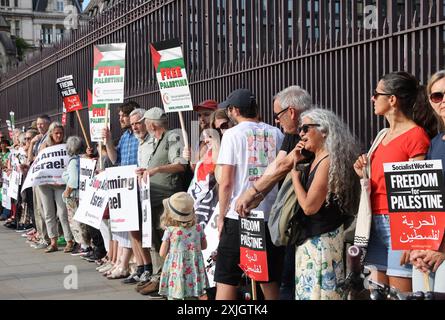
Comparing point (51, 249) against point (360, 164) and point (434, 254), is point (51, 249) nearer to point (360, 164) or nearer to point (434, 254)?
point (360, 164)

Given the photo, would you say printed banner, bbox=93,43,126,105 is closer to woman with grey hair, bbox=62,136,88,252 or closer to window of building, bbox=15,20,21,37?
woman with grey hair, bbox=62,136,88,252

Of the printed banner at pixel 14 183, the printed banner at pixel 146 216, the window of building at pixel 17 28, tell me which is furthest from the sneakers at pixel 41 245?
the window of building at pixel 17 28

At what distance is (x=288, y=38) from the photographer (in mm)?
7309

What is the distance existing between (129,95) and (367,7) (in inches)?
222

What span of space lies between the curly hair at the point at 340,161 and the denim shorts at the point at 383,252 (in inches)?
10.3

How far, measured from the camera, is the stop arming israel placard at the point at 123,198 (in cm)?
791

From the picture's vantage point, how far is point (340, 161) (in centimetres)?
462

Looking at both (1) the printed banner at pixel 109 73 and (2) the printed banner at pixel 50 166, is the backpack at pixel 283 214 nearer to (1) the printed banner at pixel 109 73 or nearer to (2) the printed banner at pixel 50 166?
(1) the printed banner at pixel 109 73

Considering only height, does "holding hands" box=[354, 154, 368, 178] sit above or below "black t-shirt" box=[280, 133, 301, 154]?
below

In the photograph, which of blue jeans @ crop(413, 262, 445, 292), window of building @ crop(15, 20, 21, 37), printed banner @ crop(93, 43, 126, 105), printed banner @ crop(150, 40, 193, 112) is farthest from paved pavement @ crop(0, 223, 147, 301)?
window of building @ crop(15, 20, 21, 37)

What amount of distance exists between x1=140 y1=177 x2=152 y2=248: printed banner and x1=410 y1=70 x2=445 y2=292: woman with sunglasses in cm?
387

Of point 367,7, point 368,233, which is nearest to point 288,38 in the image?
point 367,7

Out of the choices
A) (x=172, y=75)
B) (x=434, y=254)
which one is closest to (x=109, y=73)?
(x=172, y=75)

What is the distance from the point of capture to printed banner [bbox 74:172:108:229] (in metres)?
8.72
